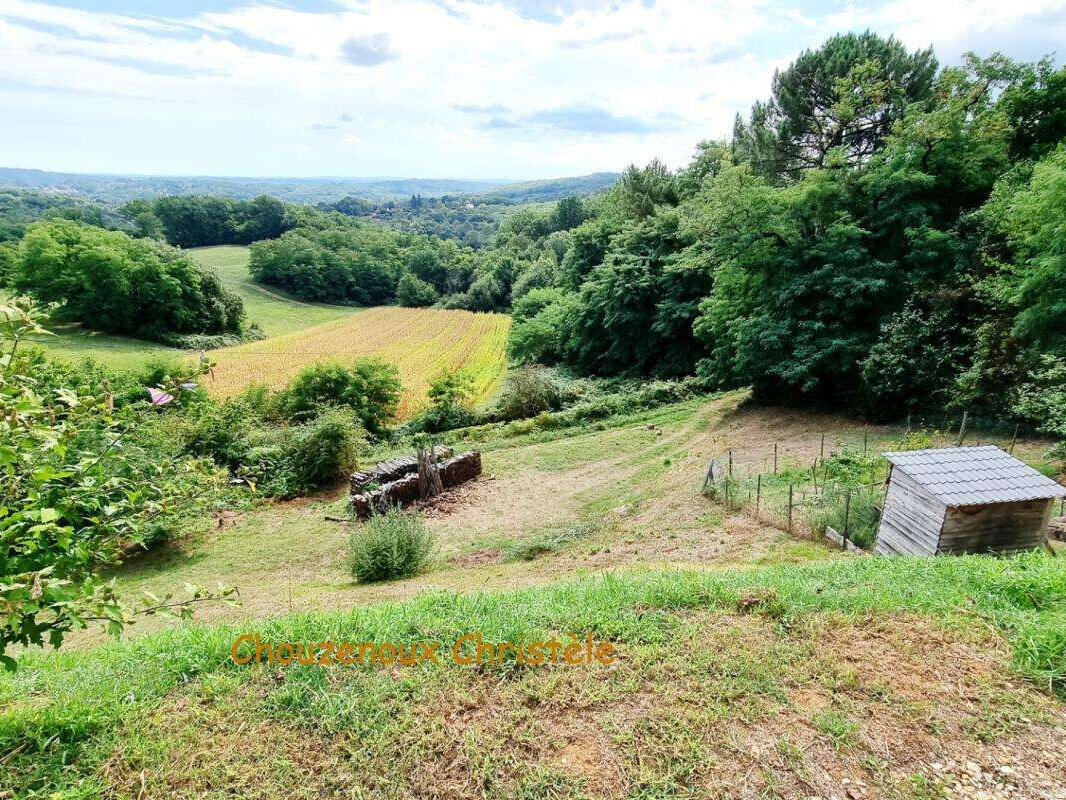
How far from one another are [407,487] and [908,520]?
1087 centimetres

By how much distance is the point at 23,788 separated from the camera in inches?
117

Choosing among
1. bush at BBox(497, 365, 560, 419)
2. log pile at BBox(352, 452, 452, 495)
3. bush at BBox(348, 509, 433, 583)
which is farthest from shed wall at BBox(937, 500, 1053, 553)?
bush at BBox(497, 365, 560, 419)

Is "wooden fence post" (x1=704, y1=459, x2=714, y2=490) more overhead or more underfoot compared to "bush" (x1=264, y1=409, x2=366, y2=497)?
more overhead

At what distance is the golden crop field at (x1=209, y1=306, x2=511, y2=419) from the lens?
34219 mm

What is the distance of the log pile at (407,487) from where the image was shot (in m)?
13.3

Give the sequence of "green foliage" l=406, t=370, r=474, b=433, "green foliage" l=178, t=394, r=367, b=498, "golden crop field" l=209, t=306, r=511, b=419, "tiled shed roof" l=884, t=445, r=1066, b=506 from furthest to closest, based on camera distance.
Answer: "golden crop field" l=209, t=306, r=511, b=419 → "green foliage" l=406, t=370, r=474, b=433 → "green foliage" l=178, t=394, r=367, b=498 → "tiled shed roof" l=884, t=445, r=1066, b=506

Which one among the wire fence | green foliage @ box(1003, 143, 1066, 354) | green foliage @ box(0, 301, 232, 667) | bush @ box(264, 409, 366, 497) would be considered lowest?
bush @ box(264, 409, 366, 497)

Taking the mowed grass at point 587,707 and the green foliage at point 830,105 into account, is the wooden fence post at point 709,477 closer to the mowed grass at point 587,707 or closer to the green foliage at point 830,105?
the mowed grass at point 587,707

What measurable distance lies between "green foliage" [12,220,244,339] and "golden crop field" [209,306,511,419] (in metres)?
6.58

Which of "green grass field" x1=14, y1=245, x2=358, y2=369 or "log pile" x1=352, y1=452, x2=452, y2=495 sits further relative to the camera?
"green grass field" x1=14, y1=245, x2=358, y2=369

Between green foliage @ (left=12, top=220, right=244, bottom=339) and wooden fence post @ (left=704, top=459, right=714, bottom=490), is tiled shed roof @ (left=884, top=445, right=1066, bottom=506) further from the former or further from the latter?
green foliage @ (left=12, top=220, right=244, bottom=339)

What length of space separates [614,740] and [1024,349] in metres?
15.8

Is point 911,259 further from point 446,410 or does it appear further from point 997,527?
point 446,410

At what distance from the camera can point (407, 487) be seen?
1399 centimetres
